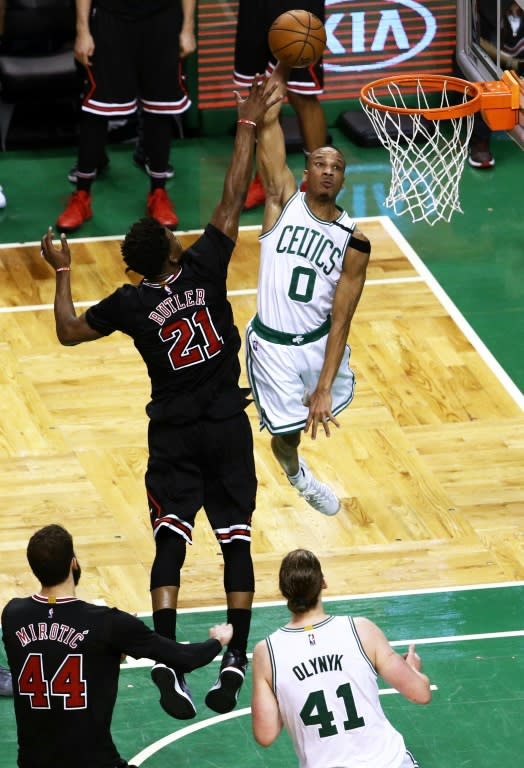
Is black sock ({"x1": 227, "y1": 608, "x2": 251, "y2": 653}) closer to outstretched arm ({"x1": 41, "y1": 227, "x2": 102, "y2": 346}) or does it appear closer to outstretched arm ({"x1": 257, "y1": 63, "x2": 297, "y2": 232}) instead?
outstretched arm ({"x1": 41, "y1": 227, "x2": 102, "y2": 346})

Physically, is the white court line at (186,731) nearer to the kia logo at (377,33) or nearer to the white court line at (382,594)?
the white court line at (382,594)

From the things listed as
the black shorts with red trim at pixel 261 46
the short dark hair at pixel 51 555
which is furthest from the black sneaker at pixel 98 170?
the short dark hair at pixel 51 555

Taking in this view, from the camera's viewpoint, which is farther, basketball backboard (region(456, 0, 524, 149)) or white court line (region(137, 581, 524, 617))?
basketball backboard (region(456, 0, 524, 149))

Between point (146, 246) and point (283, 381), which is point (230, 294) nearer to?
point (283, 381)

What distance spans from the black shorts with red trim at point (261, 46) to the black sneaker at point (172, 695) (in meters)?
6.56

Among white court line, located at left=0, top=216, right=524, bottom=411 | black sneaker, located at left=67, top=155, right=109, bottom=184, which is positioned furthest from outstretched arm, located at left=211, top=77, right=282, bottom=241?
black sneaker, located at left=67, top=155, right=109, bottom=184

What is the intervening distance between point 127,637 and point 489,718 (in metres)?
2.18

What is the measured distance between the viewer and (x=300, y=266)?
7.55 meters

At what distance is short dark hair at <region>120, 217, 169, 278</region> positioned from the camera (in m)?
6.30

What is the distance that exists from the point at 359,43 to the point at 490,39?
9.17 ft

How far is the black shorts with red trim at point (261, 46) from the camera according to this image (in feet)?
38.9

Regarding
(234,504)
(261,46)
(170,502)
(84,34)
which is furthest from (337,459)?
(261,46)

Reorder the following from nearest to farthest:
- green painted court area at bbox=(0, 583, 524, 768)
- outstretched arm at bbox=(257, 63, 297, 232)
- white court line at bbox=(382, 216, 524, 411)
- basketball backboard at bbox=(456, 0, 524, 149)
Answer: green painted court area at bbox=(0, 583, 524, 768) → outstretched arm at bbox=(257, 63, 297, 232) → white court line at bbox=(382, 216, 524, 411) → basketball backboard at bbox=(456, 0, 524, 149)

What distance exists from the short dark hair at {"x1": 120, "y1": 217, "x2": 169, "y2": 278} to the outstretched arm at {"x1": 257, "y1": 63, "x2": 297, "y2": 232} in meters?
1.44
